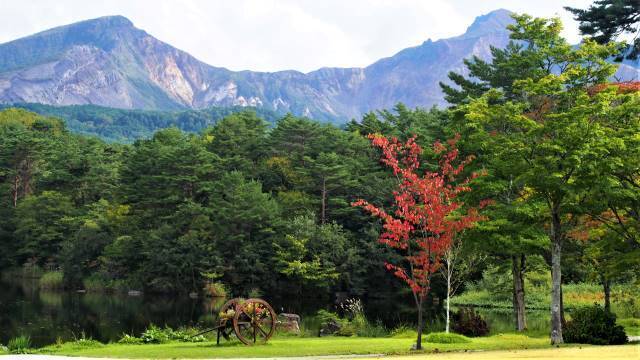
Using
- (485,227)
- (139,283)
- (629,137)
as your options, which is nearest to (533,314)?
(485,227)

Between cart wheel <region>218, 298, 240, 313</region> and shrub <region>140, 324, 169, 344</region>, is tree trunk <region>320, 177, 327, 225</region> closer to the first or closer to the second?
shrub <region>140, 324, 169, 344</region>

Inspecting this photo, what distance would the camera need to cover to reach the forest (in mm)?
19984

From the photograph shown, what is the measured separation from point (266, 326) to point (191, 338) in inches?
230

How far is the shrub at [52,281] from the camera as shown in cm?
5981

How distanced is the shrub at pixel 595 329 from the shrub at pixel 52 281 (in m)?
51.1

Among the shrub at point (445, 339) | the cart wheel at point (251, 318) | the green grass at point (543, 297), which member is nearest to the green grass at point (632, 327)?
the shrub at point (445, 339)

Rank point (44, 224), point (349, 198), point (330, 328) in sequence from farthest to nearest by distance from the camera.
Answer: point (44, 224), point (349, 198), point (330, 328)

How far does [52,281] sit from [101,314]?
23181 mm

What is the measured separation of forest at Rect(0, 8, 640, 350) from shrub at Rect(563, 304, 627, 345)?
1.08m

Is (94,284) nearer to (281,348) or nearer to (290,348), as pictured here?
(281,348)

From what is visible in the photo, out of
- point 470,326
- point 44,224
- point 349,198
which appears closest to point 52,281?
point 44,224

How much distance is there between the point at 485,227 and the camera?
2122cm

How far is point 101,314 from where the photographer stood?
40.3 m

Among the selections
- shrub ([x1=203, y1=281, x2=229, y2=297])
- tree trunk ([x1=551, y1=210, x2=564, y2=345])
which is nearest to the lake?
shrub ([x1=203, y1=281, x2=229, y2=297])
